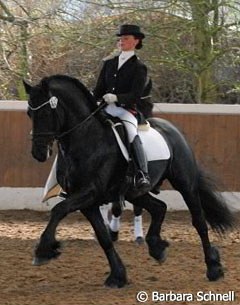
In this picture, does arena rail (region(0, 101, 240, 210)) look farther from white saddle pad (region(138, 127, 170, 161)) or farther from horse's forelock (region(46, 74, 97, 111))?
horse's forelock (region(46, 74, 97, 111))

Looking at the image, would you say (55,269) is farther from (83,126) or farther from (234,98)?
(234,98)

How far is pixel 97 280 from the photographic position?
7324 millimetres

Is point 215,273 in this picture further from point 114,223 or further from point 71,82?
point 114,223

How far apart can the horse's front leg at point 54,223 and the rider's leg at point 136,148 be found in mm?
615

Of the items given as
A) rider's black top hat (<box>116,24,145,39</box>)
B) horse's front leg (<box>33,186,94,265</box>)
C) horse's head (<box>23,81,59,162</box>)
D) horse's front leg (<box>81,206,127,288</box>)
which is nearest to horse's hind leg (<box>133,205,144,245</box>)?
horse's front leg (<box>81,206,127,288</box>)

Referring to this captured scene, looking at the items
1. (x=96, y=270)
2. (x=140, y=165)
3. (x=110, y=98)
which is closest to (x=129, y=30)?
(x=110, y=98)

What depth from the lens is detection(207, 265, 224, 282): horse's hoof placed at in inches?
287

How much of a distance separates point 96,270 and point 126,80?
1837mm

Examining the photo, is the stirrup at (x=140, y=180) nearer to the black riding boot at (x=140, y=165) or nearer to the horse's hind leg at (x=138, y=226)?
the black riding boot at (x=140, y=165)

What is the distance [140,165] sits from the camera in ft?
23.5

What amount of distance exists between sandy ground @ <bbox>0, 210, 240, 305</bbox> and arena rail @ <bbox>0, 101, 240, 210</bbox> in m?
1.55

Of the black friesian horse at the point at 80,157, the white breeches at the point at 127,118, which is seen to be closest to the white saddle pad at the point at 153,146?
the black friesian horse at the point at 80,157

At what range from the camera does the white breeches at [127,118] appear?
7207mm

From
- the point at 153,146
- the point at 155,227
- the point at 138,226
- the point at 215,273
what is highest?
the point at 153,146
